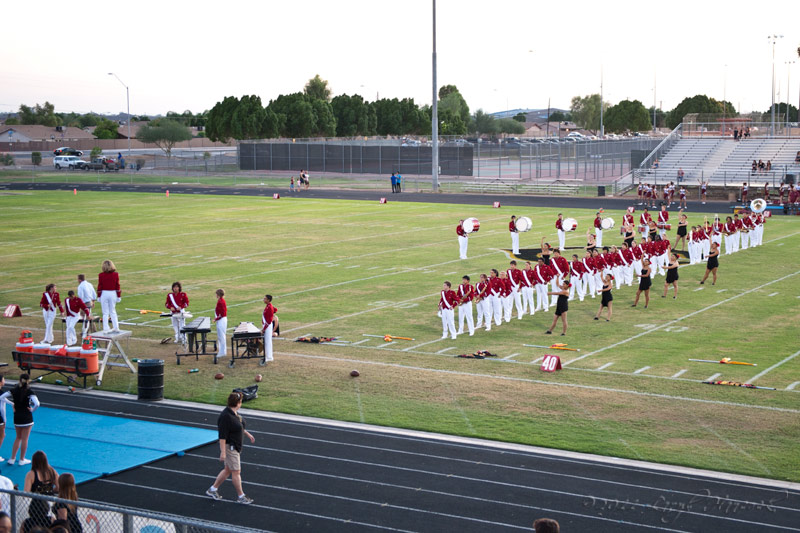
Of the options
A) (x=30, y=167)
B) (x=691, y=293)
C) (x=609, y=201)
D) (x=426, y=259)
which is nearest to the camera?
(x=691, y=293)

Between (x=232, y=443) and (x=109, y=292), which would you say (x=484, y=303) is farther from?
(x=232, y=443)

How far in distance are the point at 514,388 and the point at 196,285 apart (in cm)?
1344

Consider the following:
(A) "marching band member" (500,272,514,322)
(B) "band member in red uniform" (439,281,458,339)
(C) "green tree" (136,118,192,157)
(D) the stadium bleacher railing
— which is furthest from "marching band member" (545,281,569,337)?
(C) "green tree" (136,118,192,157)

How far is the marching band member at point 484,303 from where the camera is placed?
2059 centimetres

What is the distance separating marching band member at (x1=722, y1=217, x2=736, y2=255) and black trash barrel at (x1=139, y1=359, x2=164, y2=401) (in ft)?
75.2

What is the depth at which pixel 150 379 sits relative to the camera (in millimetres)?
15750

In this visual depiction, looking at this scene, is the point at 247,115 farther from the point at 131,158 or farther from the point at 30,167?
the point at 30,167

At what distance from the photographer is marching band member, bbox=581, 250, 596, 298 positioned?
24.2 meters

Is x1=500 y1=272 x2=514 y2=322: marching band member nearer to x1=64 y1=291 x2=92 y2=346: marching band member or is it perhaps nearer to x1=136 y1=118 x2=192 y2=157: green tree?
x1=64 y1=291 x2=92 y2=346: marching band member

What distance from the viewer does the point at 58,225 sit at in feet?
143

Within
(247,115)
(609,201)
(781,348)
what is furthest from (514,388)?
(247,115)

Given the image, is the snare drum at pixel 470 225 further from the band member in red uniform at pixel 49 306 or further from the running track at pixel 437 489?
the running track at pixel 437 489

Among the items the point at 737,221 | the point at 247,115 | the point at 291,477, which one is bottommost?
the point at 291,477

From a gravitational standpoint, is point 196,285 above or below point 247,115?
below
